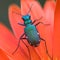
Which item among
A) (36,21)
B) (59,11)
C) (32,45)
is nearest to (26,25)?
(36,21)

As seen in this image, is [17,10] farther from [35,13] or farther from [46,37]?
[46,37]

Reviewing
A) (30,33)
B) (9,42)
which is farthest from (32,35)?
(9,42)

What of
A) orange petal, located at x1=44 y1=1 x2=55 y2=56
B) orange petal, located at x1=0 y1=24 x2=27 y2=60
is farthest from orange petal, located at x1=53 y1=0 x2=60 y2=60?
orange petal, located at x1=0 y1=24 x2=27 y2=60

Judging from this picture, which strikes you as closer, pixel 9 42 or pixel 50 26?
pixel 9 42

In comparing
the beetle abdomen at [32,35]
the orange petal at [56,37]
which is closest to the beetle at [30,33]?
the beetle abdomen at [32,35]

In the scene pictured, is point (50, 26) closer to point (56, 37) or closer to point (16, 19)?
point (56, 37)

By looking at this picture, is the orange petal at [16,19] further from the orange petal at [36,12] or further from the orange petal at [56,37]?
the orange petal at [56,37]

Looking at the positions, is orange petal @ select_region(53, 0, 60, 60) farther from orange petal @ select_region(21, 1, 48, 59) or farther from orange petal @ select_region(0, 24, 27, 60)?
orange petal @ select_region(0, 24, 27, 60)

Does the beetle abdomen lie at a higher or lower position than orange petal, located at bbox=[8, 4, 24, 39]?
lower
